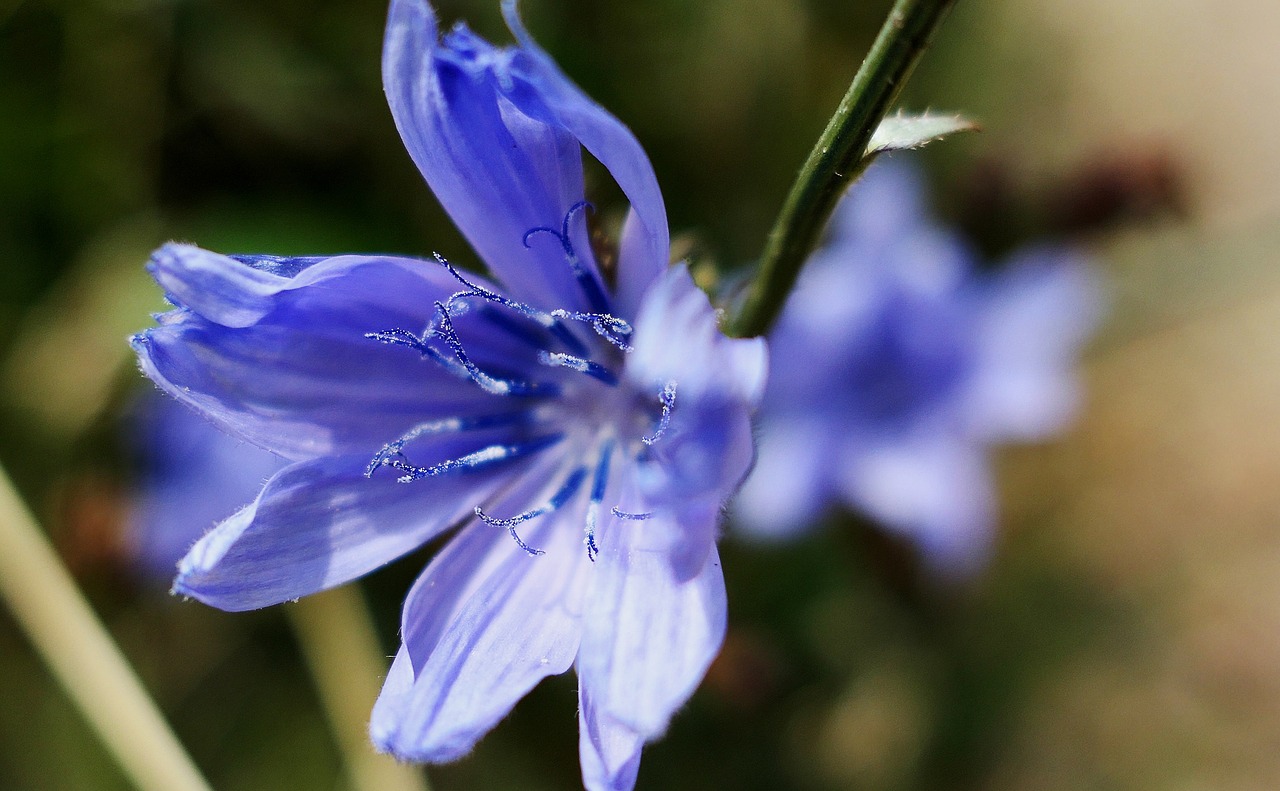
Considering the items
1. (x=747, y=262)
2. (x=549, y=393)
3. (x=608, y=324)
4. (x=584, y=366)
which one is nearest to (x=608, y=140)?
(x=608, y=324)

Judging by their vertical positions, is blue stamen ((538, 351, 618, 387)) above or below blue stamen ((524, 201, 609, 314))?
below

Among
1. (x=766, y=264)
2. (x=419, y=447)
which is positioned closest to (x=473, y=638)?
(x=419, y=447)

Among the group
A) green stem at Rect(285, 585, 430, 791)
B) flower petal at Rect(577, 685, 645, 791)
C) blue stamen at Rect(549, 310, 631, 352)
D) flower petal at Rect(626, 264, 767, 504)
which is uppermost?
flower petal at Rect(626, 264, 767, 504)

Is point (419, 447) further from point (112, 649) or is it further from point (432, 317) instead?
point (112, 649)

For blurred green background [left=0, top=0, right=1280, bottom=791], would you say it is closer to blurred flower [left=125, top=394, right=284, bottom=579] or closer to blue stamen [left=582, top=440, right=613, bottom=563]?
blurred flower [left=125, top=394, right=284, bottom=579]

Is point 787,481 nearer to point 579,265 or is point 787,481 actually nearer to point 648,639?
point 579,265

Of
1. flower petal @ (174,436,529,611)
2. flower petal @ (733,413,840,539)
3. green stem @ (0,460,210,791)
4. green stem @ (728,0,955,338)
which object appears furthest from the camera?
flower petal @ (733,413,840,539)

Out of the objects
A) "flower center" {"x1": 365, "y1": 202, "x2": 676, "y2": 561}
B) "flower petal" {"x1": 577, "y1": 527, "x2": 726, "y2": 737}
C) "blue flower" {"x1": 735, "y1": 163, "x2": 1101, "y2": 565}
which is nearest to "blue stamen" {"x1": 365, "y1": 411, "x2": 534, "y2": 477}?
"flower center" {"x1": 365, "y1": 202, "x2": 676, "y2": 561}

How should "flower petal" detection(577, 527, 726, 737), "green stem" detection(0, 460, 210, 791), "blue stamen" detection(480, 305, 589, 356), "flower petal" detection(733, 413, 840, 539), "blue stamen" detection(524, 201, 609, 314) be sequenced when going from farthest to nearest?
"flower petal" detection(733, 413, 840, 539)
"green stem" detection(0, 460, 210, 791)
"blue stamen" detection(480, 305, 589, 356)
"blue stamen" detection(524, 201, 609, 314)
"flower petal" detection(577, 527, 726, 737)

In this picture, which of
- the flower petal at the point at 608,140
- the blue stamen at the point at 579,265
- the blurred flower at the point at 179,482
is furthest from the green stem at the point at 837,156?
the blurred flower at the point at 179,482
